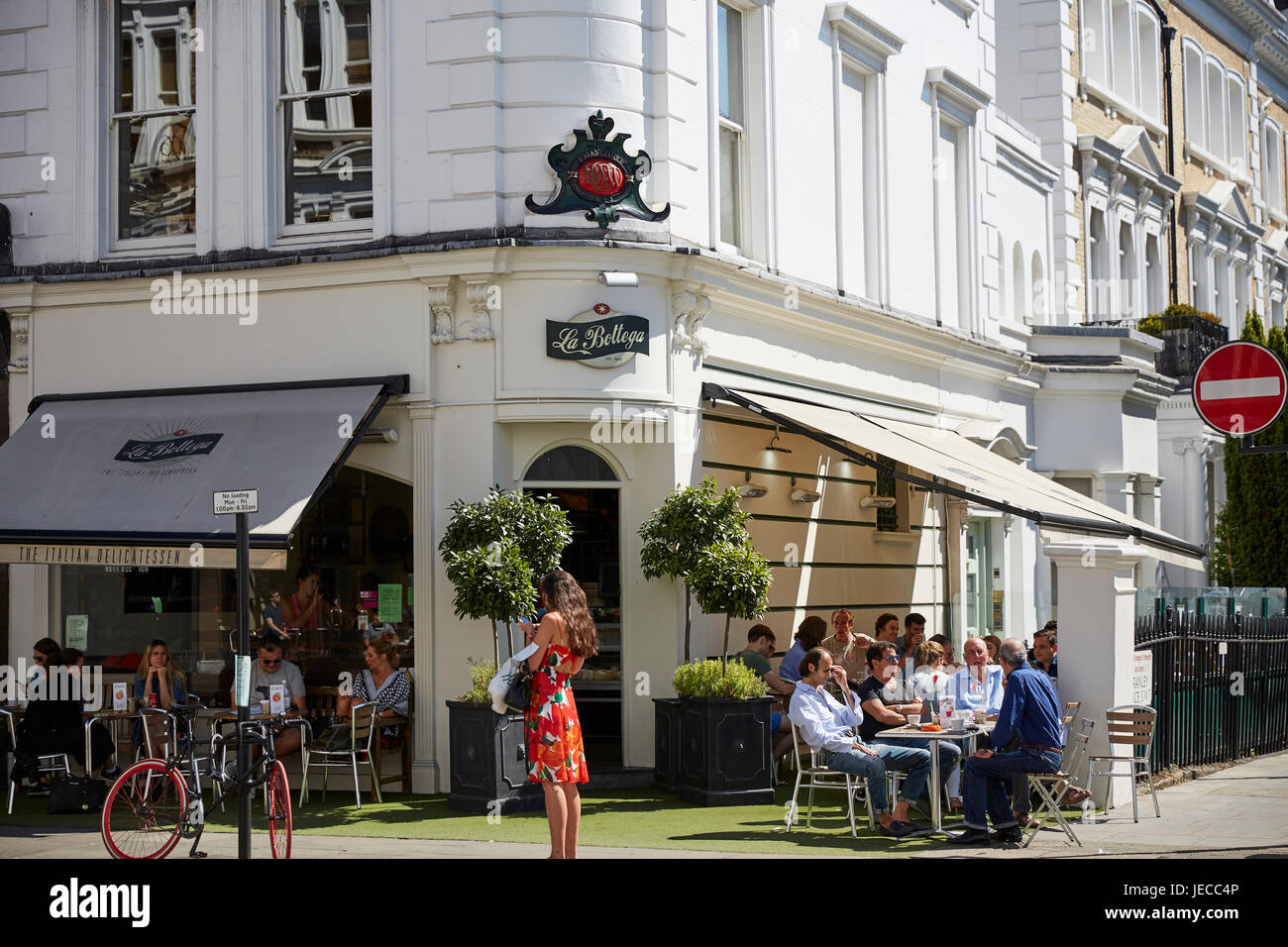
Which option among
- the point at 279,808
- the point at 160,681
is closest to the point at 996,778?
the point at 279,808

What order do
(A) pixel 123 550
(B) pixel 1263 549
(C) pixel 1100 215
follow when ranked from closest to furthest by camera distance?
(A) pixel 123 550 < (B) pixel 1263 549 < (C) pixel 1100 215

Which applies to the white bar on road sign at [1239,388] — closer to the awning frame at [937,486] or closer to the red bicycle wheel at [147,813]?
the awning frame at [937,486]

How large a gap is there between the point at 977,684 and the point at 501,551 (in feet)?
13.9

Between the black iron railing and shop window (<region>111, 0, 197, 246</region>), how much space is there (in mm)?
10367

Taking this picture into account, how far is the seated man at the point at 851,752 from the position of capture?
1315 centimetres

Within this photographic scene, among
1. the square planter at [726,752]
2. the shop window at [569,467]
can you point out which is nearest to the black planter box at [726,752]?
the square planter at [726,752]

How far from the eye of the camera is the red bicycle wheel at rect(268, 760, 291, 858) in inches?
444

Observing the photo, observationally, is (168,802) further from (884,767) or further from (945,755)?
(945,755)

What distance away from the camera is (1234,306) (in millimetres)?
37844

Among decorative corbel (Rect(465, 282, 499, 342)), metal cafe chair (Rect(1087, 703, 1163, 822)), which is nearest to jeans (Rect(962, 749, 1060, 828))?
metal cafe chair (Rect(1087, 703, 1163, 822))

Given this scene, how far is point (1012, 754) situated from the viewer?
12.6 m
